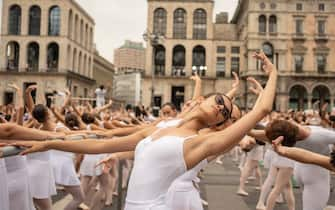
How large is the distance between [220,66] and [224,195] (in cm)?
5253

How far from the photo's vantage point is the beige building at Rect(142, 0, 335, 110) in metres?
55.4

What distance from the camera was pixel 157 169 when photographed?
2.63 m

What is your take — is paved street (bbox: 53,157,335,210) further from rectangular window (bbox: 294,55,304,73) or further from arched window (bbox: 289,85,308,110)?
arched window (bbox: 289,85,308,110)

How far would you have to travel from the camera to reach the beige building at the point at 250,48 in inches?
2180

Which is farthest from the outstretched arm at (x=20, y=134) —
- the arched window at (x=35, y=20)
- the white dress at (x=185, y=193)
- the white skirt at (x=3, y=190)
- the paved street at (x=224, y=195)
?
the arched window at (x=35, y=20)

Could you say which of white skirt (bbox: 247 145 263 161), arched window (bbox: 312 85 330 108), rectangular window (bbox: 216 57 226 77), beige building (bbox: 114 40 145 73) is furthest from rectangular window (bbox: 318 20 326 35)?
beige building (bbox: 114 40 145 73)

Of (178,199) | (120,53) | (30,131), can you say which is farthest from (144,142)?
(120,53)

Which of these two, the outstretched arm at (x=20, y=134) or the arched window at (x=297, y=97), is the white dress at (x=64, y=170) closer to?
the outstretched arm at (x=20, y=134)

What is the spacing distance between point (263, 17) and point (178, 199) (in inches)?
2199

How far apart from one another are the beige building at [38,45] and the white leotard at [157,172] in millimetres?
58457

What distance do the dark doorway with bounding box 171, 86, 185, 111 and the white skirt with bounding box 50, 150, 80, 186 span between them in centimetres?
5323

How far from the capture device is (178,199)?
316cm

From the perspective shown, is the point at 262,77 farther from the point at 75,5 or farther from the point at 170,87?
the point at 75,5

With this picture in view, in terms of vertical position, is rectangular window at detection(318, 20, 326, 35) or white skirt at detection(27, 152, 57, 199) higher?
rectangular window at detection(318, 20, 326, 35)
